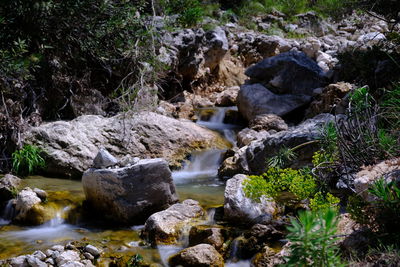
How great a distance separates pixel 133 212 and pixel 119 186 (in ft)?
1.34

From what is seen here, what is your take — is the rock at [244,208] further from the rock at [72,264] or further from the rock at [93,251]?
the rock at [72,264]

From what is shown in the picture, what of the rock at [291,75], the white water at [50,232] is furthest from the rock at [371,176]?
the rock at [291,75]

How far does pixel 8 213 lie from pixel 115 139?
9.57 feet

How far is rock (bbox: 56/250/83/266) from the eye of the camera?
15.3 ft

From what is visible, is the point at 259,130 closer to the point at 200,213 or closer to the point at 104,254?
the point at 200,213

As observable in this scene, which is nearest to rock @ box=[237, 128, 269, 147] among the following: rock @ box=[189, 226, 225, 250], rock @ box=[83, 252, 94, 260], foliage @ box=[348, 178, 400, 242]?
rock @ box=[189, 226, 225, 250]

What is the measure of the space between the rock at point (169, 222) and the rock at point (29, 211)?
157 cm

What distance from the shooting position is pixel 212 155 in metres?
9.20

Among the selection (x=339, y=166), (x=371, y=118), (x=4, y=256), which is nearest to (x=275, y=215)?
(x=339, y=166)

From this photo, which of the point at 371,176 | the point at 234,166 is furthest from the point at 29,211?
the point at 371,176

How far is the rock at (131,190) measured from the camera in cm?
586

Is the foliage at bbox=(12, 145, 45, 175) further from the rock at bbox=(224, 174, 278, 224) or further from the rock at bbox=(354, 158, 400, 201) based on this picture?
the rock at bbox=(354, 158, 400, 201)

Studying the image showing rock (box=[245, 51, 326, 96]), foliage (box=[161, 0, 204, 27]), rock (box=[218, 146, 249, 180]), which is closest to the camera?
rock (box=[218, 146, 249, 180])

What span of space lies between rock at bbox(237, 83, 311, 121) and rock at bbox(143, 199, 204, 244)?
5.73 m
